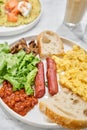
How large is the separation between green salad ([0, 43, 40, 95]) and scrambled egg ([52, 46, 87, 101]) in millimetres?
103

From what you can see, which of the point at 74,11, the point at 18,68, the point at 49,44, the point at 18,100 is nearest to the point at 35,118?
the point at 18,100

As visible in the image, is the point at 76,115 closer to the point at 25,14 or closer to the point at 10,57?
the point at 10,57

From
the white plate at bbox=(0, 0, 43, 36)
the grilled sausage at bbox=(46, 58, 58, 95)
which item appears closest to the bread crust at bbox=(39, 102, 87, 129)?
the grilled sausage at bbox=(46, 58, 58, 95)

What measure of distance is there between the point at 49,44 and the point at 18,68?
0.23 meters

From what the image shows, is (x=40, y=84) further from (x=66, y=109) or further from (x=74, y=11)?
(x=74, y=11)

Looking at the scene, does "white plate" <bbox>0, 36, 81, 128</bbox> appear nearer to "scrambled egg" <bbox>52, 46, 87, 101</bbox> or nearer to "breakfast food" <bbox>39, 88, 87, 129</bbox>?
"breakfast food" <bbox>39, 88, 87, 129</bbox>

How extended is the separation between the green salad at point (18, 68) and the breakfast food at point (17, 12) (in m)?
0.20

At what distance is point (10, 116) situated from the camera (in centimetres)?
120

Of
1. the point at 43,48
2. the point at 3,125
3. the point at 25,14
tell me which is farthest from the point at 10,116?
the point at 25,14

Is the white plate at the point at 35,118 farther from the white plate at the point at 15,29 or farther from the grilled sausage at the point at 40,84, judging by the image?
the white plate at the point at 15,29

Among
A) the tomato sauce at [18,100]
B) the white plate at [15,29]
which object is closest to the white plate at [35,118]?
the tomato sauce at [18,100]

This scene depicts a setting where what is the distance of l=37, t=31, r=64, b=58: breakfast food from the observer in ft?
4.53

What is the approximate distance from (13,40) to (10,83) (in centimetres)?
33

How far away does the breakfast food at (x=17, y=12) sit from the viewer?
151 centimetres
